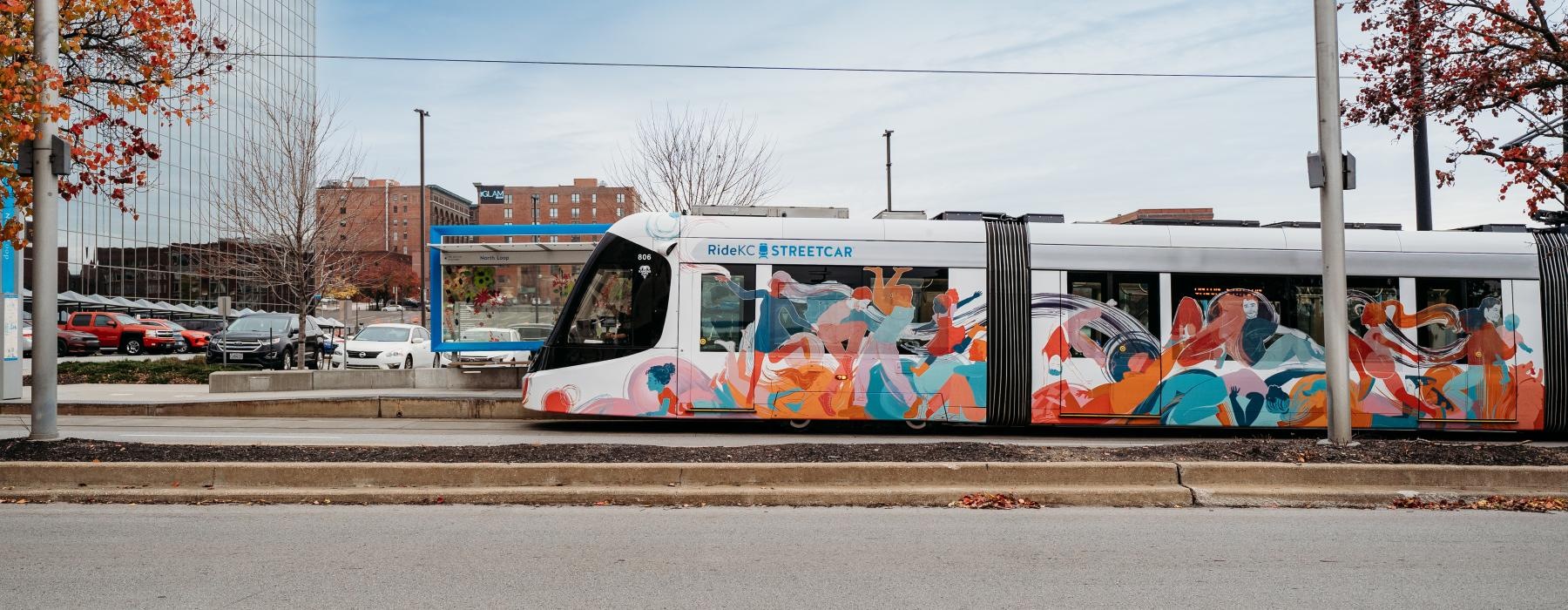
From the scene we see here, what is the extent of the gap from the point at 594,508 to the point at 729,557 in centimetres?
171

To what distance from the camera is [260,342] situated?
84.1ft

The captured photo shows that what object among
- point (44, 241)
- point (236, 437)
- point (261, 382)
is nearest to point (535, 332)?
point (236, 437)

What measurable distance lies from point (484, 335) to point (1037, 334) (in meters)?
9.63

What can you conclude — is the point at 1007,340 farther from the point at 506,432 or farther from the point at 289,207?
the point at 289,207

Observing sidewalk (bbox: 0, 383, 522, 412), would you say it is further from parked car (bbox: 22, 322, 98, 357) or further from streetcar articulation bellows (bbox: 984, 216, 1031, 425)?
parked car (bbox: 22, 322, 98, 357)

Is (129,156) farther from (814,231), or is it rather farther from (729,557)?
(729,557)

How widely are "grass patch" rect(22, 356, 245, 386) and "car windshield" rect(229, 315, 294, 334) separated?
1.88 metres

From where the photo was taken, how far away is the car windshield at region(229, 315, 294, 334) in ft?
85.1

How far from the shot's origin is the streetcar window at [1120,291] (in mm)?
12062

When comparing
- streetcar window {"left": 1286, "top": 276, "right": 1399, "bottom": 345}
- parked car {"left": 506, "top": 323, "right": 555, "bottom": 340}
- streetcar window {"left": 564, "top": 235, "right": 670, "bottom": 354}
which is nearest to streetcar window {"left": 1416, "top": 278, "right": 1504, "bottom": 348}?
streetcar window {"left": 1286, "top": 276, "right": 1399, "bottom": 345}

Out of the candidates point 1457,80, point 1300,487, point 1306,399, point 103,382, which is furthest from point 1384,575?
point 103,382

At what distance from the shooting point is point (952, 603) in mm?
4980

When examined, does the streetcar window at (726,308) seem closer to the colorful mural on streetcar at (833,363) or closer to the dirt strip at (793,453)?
the colorful mural on streetcar at (833,363)

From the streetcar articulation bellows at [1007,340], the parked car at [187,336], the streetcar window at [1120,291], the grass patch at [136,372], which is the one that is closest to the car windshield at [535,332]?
the streetcar articulation bellows at [1007,340]
